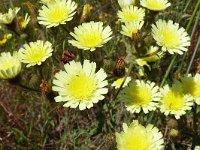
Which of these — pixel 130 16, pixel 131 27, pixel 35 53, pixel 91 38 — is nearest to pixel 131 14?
pixel 130 16

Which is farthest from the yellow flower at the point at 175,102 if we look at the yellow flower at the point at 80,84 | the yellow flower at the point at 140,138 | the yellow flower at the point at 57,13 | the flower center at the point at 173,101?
the yellow flower at the point at 57,13

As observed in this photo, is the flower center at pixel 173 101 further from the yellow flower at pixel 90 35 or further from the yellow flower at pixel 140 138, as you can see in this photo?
the yellow flower at pixel 90 35

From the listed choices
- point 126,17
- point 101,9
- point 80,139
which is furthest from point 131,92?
point 101,9

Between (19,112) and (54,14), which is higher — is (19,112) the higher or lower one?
the lower one

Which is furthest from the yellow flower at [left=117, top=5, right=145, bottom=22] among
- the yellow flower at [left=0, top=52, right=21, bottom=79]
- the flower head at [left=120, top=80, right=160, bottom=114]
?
the yellow flower at [left=0, top=52, right=21, bottom=79]

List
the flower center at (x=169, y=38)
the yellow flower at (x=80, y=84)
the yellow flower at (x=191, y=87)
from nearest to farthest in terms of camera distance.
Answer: the yellow flower at (x=80, y=84) → the flower center at (x=169, y=38) → the yellow flower at (x=191, y=87)

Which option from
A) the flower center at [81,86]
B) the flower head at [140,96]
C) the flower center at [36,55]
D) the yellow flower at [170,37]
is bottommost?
the flower head at [140,96]

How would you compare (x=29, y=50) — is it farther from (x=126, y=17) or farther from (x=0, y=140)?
(x=0, y=140)
